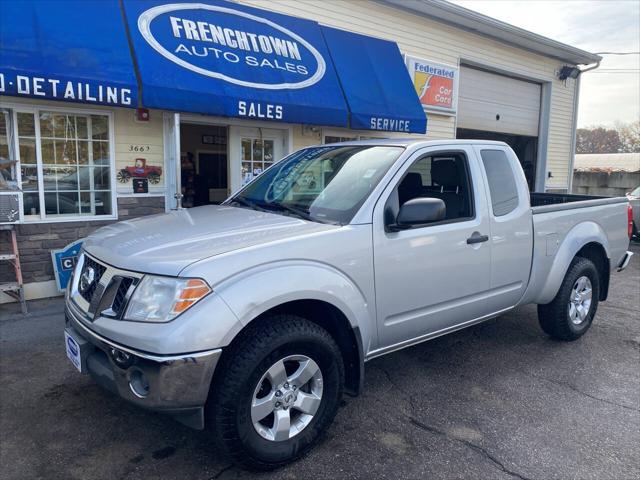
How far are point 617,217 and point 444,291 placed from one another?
9.30 ft

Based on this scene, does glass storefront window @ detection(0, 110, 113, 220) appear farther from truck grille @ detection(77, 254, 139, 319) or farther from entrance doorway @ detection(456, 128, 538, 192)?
entrance doorway @ detection(456, 128, 538, 192)

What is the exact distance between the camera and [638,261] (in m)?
9.79

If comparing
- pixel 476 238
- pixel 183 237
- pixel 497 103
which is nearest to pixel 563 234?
pixel 476 238

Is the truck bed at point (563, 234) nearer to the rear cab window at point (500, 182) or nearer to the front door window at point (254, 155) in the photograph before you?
the rear cab window at point (500, 182)

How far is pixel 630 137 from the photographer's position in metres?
51.0

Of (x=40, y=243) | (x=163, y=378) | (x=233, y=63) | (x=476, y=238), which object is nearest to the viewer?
(x=163, y=378)

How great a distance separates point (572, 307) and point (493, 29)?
28.6ft

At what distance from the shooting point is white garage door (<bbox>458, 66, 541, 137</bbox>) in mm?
11812

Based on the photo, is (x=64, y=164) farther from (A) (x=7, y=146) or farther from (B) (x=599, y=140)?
(B) (x=599, y=140)

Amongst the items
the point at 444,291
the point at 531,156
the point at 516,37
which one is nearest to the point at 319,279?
the point at 444,291

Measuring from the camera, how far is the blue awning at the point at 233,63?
20.5 feet

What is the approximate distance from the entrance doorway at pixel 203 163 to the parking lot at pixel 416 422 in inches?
271

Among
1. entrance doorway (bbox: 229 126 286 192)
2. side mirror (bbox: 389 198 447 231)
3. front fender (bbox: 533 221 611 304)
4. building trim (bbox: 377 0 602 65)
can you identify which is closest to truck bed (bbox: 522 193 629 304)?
front fender (bbox: 533 221 611 304)

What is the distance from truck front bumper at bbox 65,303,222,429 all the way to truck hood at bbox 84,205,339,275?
41cm
